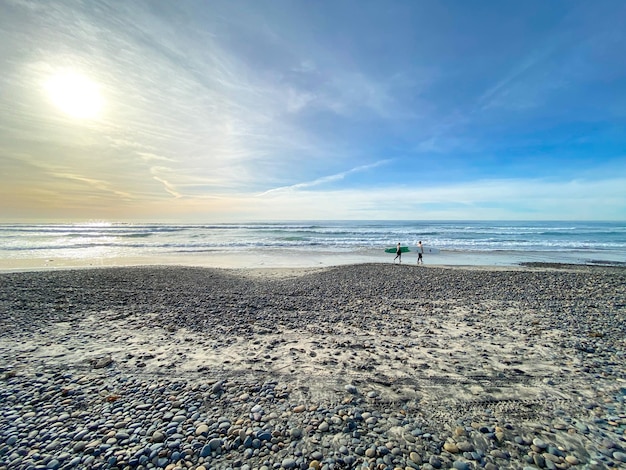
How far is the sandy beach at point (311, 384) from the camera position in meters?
2.86

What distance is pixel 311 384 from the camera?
4117mm

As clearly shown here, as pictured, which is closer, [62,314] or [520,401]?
[520,401]

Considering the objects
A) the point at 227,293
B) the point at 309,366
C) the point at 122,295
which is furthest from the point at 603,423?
the point at 122,295

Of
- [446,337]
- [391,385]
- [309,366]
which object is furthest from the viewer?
[446,337]

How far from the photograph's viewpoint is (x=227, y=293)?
9.80 meters

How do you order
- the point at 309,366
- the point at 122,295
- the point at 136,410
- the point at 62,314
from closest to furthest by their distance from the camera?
the point at 136,410, the point at 309,366, the point at 62,314, the point at 122,295

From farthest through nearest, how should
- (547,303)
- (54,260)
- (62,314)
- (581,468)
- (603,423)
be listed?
(54,260)
(547,303)
(62,314)
(603,423)
(581,468)

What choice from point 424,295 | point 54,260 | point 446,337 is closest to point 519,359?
point 446,337

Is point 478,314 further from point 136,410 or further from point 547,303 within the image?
point 136,410

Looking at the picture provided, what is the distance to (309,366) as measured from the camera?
15.4 feet

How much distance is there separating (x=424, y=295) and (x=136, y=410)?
878cm

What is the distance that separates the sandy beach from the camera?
112 inches

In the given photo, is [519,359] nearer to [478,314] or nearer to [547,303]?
[478,314]

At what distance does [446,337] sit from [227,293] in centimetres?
729
